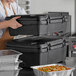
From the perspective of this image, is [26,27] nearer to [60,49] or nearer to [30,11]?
[60,49]

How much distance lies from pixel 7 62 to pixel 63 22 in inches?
31.9

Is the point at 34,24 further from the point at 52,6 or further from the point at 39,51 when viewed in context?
the point at 52,6

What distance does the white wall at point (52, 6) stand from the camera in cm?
555

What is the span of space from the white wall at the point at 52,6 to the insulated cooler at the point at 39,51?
355 cm

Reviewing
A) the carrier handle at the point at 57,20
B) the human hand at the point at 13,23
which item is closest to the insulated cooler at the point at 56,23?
the carrier handle at the point at 57,20

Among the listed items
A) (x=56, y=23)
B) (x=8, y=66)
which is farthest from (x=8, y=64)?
(x=56, y=23)

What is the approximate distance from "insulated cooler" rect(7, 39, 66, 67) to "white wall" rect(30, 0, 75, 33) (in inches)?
140

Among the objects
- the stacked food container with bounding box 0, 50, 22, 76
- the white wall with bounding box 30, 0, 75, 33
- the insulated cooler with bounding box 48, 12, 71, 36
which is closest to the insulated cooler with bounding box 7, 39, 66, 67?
the insulated cooler with bounding box 48, 12, 71, 36

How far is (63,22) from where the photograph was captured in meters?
2.20

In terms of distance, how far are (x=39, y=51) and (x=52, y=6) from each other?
405cm

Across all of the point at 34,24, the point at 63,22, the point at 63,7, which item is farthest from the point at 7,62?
the point at 63,7

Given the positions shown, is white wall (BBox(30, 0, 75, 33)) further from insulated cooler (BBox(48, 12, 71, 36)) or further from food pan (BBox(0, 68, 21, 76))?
food pan (BBox(0, 68, 21, 76))

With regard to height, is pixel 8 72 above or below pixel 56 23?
below

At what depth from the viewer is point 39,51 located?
1.90 metres
